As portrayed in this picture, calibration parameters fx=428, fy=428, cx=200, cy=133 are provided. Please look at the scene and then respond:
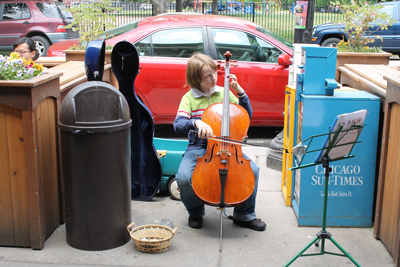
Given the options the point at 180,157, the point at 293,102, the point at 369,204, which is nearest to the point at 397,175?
the point at 369,204

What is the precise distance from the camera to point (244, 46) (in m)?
6.17

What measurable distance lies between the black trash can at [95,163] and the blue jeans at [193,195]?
452 millimetres

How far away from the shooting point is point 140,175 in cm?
402

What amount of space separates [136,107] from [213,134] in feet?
3.51

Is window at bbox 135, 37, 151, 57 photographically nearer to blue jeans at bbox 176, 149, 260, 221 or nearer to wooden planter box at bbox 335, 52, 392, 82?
wooden planter box at bbox 335, 52, 392, 82

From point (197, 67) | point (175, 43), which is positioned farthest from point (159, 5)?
point (197, 67)

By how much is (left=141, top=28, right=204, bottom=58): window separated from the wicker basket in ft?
10.7


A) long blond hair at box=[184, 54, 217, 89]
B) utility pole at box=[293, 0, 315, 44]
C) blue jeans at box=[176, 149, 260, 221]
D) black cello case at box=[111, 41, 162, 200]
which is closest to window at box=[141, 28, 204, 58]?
utility pole at box=[293, 0, 315, 44]

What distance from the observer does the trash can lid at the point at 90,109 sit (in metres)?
2.89

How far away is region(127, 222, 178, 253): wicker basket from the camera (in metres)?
3.05

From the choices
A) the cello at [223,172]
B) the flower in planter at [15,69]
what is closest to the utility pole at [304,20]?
the cello at [223,172]

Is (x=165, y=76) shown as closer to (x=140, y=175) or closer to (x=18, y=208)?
(x=140, y=175)

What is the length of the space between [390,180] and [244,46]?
11.6ft

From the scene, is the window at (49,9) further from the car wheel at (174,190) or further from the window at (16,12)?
the car wheel at (174,190)
